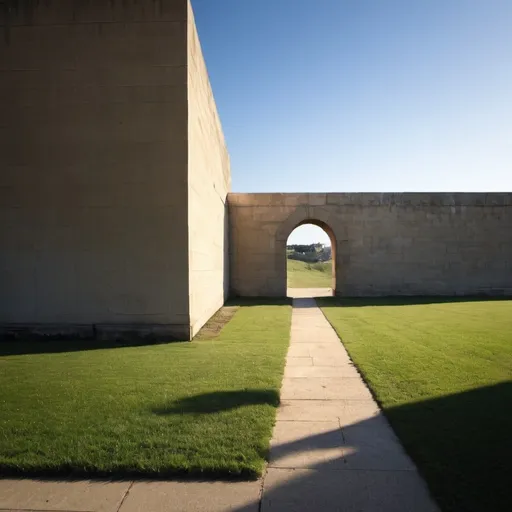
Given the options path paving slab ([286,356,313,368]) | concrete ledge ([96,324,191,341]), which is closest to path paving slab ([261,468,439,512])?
path paving slab ([286,356,313,368])

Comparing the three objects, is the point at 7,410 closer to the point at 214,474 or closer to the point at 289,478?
the point at 214,474

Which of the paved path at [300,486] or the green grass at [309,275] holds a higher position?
the paved path at [300,486]

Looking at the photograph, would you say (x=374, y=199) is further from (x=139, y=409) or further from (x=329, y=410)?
(x=139, y=409)

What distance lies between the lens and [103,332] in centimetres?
678

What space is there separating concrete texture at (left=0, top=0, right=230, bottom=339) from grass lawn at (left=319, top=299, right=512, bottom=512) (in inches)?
142

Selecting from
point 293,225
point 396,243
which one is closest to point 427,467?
point 293,225

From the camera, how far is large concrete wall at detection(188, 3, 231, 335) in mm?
6984

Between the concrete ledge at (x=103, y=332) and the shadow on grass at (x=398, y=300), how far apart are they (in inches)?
258

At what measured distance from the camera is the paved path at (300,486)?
86.4 inches

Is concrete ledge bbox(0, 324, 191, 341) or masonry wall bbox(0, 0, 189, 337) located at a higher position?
masonry wall bbox(0, 0, 189, 337)

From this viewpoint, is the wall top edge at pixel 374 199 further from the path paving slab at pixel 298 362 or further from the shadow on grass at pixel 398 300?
the path paving slab at pixel 298 362

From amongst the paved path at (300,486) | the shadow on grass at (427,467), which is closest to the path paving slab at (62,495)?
the paved path at (300,486)

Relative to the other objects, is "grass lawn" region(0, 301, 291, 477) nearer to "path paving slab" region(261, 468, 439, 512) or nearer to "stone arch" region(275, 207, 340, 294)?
"path paving slab" region(261, 468, 439, 512)

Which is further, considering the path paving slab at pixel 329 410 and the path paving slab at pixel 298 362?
the path paving slab at pixel 298 362
